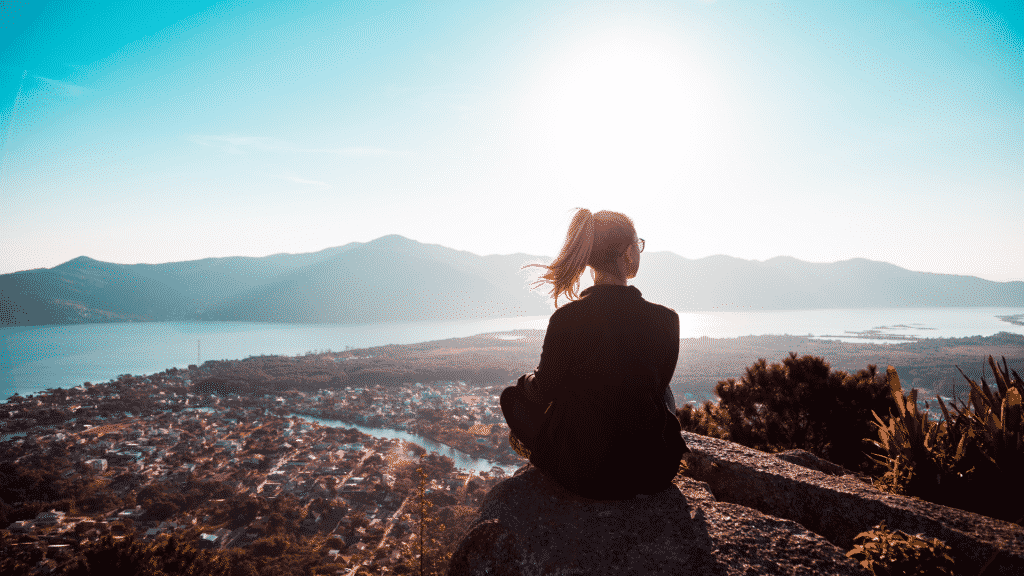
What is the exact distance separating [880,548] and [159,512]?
25.5 m

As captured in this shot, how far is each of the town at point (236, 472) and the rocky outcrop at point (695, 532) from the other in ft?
3.45

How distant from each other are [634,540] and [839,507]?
5.82ft

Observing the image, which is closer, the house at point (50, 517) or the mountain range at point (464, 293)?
the house at point (50, 517)

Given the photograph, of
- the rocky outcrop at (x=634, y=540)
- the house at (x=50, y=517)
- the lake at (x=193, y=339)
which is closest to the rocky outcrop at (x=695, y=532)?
the rocky outcrop at (x=634, y=540)

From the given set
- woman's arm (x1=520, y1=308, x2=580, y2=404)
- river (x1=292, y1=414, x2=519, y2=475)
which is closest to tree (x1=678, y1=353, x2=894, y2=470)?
woman's arm (x1=520, y1=308, x2=580, y2=404)

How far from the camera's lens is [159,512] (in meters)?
17.8

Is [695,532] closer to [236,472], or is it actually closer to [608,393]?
[608,393]

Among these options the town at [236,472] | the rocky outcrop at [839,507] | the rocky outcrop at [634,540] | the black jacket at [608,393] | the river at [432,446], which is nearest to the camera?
the rocky outcrop at [634,540]

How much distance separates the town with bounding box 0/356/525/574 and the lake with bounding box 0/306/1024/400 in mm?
26589

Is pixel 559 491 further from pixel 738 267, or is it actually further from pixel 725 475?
pixel 738 267

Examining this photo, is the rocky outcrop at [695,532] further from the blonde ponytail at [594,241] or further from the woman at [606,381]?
the blonde ponytail at [594,241]

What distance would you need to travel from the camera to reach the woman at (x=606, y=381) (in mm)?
2326

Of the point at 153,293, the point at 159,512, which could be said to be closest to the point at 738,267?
the point at 159,512

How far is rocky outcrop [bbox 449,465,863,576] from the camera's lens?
1.88 metres
